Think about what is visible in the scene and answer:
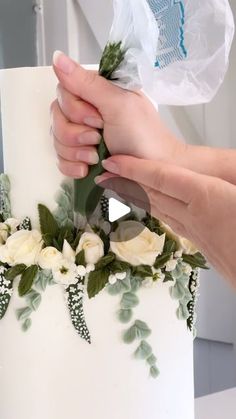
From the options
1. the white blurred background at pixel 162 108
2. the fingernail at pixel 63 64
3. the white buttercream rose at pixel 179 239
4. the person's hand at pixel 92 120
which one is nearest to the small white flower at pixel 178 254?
the white buttercream rose at pixel 179 239

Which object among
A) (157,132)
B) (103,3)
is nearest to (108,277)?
(157,132)

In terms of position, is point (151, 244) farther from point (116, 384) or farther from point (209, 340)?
Result: point (209, 340)

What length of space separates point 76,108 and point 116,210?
0.12 metres

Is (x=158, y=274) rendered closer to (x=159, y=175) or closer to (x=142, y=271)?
(x=142, y=271)

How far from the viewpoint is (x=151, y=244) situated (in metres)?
0.63

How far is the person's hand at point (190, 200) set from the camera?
49 centimetres

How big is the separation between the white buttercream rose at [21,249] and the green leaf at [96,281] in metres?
0.06

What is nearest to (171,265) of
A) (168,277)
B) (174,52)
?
(168,277)

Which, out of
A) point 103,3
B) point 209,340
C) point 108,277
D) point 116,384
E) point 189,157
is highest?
point 103,3

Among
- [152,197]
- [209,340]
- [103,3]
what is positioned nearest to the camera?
[152,197]

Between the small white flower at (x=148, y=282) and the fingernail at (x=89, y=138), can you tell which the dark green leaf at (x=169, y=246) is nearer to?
the small white flower at (x=148, y=282)

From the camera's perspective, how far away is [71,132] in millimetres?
593

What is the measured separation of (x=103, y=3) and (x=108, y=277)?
814 mm

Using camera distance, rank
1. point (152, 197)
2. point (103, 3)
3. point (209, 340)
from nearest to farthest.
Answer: point (152, 197)
point (103, 3)
point (209, 340)
